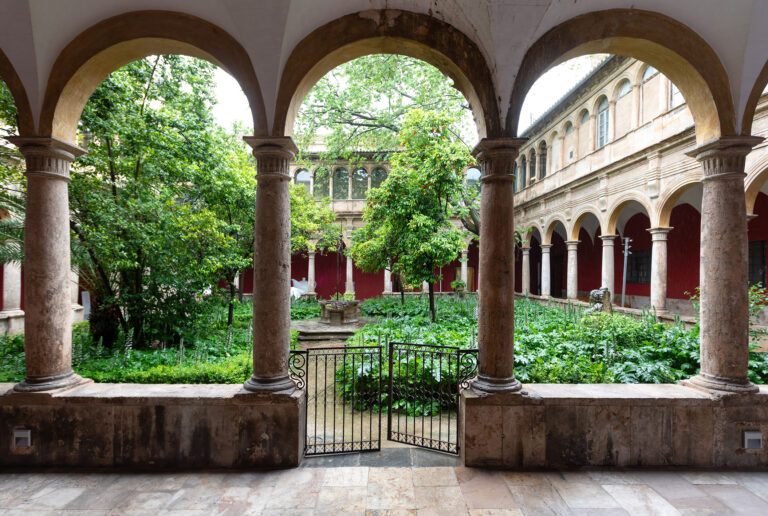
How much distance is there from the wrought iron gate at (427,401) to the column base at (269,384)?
105cm

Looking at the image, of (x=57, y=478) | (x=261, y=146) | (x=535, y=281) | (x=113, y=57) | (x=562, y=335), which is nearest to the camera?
(x=57, y=478)

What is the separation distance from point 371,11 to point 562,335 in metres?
5.86

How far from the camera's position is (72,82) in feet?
11.9

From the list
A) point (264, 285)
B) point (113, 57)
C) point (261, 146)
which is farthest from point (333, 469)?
point (113, 57)

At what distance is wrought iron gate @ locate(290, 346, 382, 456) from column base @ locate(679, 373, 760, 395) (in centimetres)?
316

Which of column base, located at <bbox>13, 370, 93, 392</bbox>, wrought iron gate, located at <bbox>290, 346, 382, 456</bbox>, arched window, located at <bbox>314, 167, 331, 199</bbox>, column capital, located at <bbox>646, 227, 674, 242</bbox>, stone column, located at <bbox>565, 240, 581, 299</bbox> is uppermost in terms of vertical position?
arched window, located at <bbox>314, 167, 331, 199</bbox>

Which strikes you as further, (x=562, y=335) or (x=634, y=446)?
(x=562, y=335)

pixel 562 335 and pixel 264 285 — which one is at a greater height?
pixel 264 285

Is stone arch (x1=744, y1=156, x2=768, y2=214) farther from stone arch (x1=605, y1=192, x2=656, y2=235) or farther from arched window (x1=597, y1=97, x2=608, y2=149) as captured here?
arched window (x1=597, y1=97, x2=608, y2=149)

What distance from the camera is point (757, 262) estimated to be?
1065 centimetres

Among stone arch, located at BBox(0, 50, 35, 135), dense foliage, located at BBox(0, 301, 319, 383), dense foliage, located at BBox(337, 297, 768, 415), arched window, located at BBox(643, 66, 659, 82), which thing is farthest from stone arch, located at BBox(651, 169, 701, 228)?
stone arch, located at BBox(0, 50, 35, 135)

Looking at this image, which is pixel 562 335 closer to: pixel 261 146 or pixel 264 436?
pixel 264 436

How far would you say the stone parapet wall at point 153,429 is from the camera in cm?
344

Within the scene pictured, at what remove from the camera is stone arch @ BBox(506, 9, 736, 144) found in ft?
11.7
